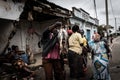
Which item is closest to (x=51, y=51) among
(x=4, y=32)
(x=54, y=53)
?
(x=54, y=53)

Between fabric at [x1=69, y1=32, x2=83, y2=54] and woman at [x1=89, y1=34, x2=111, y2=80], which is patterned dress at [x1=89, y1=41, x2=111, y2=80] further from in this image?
fabric at [x1=69, y1=32, x2=83, y2=54]

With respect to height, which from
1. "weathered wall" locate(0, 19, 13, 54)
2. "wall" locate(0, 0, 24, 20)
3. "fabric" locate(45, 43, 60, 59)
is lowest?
"fabric" locate(45, 43, 60, 59)

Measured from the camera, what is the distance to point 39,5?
531 inches

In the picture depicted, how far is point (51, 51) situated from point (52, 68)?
0.48 meters

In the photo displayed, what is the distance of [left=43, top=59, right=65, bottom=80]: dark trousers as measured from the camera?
7914mm

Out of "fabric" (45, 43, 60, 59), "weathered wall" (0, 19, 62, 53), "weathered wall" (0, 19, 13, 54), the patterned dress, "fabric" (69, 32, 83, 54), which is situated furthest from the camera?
"weathered wall" (0, 19, 62, 53)

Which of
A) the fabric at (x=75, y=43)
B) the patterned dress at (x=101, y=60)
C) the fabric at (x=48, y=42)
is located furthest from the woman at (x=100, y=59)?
the fabric at (x=48, y=42)

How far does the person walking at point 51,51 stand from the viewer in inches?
311

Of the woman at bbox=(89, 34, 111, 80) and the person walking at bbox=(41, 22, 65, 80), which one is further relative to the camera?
the woman at bbox=(89, 34, 111, 80)

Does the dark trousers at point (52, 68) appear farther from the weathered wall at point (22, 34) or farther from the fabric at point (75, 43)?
the weathered wall at point (22, 34)

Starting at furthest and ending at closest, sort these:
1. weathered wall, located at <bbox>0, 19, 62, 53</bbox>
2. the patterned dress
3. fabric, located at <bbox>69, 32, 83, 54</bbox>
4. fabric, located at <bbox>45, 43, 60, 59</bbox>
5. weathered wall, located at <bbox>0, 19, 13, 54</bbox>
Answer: weathered wall, located at <bbox>0, 19, 62, 53</bbox> → weathered wall, located at <bbox>0, 19, 13, 54</bbox> → fabric, located at <bbox>69, 32, 83, 54</bbox> → the patterned dress → fabric, located at <bbox>45, 43, 60, 59</bbox>

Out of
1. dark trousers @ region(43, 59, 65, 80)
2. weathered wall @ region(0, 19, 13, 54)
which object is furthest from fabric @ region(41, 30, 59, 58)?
weathered wall @ region(0, 19, 13, 54)

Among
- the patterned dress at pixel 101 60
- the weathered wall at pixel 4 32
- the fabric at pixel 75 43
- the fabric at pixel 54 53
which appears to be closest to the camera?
the fabric at pixel 54 53

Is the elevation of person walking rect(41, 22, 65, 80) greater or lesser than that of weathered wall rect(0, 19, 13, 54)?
lesser
